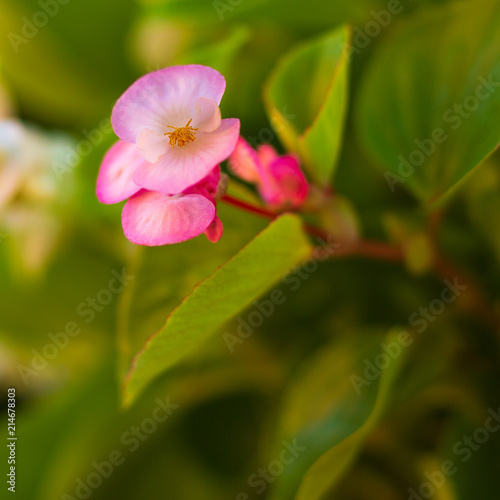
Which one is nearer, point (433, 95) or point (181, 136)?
point (181, 136)

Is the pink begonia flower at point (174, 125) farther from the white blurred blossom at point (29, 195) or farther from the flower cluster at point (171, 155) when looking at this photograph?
the white blurred blossom at point (29, 195)

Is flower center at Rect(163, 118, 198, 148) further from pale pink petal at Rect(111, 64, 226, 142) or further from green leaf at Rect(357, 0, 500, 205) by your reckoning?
green leaf at Rect(357, 0, 500, 205)

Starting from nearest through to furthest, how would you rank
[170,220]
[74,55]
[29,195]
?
1. [170,220]
2. [29,195]
3. [74,55]

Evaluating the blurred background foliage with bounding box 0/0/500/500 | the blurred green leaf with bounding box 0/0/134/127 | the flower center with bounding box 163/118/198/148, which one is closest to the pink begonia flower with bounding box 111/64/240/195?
the flower center with bounding box 163/118/198/148

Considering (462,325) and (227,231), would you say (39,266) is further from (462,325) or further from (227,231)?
(462,325)

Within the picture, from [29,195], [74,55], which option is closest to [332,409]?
[29,195]

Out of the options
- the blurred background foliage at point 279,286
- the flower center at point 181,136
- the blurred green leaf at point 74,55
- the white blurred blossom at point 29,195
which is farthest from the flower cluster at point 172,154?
the blurred green leaf at point 74,55

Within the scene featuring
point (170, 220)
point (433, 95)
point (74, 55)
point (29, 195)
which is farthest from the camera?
point (74, 55)

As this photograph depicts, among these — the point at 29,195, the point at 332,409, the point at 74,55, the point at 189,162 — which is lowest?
the point at 332,409

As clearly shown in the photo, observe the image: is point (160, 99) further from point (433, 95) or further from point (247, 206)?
point (433, 95)
